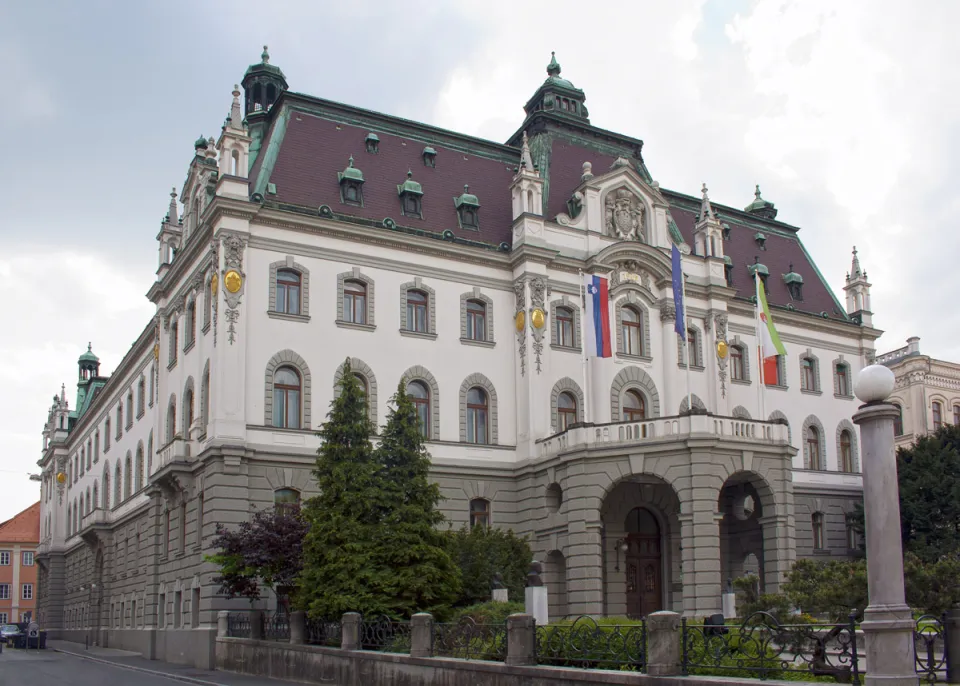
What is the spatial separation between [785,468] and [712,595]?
576cm

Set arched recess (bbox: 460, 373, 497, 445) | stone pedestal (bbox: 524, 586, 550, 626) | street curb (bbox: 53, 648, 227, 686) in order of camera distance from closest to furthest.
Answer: street curb (bbox: 53, 648, 227, 686)
stone pedestal (bbox: 524, 586, 550, 626)
arched recess (bbox: 460, 373, 497, 445)

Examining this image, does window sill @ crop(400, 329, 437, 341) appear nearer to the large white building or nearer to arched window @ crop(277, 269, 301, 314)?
the large white building

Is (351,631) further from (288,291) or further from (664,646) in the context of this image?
(288,291)

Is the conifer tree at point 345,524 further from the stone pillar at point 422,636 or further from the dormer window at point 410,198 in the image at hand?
the dormer window at point 410,198

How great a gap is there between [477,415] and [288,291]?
8826 millimetres

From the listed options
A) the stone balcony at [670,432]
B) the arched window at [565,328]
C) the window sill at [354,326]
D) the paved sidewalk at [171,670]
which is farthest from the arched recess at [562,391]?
the paved sidewalk at [171,670]

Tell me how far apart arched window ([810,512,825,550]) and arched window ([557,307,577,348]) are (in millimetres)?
15123

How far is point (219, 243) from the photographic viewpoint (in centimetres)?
3619

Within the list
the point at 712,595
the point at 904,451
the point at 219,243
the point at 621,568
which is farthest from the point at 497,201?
the point at 904,451

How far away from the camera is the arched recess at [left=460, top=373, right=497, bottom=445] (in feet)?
130

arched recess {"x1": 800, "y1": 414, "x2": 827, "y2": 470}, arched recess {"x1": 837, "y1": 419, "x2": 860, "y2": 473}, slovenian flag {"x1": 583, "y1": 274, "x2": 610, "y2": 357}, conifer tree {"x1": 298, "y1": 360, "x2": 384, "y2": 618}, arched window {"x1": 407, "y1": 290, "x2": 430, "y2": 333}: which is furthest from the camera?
arched recess {"x1": 837, "y1": 419, "x2": 860, "y2": 473}

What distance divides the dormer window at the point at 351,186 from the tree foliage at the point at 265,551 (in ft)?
42.6

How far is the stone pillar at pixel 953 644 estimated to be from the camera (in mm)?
14094

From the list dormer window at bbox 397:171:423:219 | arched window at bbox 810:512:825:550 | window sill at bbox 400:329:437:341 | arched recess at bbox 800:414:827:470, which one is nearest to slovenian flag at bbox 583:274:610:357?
window sill at bbox 400:329:437:341
